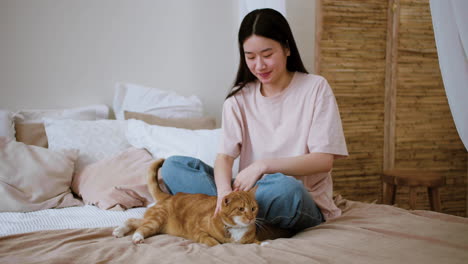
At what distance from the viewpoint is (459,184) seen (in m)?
3.47

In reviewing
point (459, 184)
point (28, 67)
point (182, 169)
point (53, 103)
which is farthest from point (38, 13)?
point (459, 184)

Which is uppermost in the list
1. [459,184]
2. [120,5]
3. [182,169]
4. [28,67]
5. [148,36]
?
[120,5]

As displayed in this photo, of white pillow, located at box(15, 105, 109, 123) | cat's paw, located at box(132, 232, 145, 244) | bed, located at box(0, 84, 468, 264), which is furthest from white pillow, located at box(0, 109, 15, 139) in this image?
cat's paw, located at box(132, 232, 145, 244)

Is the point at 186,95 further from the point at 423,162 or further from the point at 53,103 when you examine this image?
the point at 423,162

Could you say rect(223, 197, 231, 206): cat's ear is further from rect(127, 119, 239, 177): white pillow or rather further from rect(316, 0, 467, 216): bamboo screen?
rect(316, 0, 467, 216): bamboo screen

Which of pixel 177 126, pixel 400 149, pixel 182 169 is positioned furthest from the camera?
pixel 400 149

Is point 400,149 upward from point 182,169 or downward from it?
downward

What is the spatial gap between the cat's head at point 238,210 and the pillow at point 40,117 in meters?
1.41

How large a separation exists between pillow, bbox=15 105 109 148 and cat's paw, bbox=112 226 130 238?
1.07 metres

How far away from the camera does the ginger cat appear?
139 cm

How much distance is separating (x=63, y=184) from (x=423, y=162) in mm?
2684

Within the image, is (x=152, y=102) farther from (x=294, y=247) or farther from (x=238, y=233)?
(x=294, y=247)

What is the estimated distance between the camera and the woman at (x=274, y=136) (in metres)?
1.56

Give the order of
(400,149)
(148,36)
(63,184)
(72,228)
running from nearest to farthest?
(72,228)
(63,184)
(148,36)
(400,149)
